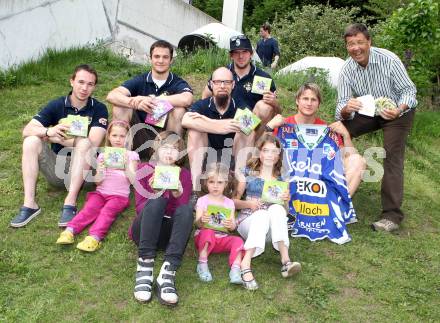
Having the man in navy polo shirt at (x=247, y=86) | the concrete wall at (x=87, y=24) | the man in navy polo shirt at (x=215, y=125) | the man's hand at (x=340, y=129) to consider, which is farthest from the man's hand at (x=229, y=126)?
the concrete wall at (x=87, y=24)

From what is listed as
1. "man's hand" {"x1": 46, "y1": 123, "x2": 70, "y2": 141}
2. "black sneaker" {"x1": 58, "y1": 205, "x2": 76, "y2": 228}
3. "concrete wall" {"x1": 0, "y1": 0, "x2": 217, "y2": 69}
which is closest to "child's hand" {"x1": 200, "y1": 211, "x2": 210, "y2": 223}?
"black sneaker" {"x1": 58, "y1": 205, "x2": 76, "y2": 228}

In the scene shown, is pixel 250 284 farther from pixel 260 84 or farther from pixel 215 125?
pixel 260 84

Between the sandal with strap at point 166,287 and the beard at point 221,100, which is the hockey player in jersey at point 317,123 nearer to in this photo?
the beard at point 221,100

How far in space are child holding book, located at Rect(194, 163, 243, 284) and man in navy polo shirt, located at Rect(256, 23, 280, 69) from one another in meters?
6.96

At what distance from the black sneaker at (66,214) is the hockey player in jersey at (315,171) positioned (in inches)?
78.0

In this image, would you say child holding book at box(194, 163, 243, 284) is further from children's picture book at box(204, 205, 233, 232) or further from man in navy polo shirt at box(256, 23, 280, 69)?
man in navy polo shirt at box(256, 23, 280, 69)

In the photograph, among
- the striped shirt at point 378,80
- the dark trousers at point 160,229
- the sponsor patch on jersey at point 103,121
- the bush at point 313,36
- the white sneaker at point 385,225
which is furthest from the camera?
the bush at point 313,36

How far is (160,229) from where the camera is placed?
4031 mm

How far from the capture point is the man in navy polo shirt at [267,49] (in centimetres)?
1084

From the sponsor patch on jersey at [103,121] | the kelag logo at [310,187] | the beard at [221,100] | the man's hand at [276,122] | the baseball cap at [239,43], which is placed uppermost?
the baseball cap at [239,43]

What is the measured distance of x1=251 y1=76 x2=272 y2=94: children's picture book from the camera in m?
5.34

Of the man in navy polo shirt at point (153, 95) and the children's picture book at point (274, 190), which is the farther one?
the man in navy polo shirt at point (153, 95)

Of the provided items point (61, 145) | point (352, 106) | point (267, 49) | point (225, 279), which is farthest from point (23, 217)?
point (267, 49)

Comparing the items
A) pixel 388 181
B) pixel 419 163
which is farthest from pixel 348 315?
pixel 419 163
